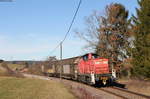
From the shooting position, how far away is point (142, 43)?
30.4 metres

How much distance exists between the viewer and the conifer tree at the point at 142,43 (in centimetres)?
2889

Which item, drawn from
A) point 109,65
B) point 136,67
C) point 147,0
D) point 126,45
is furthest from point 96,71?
point 126,45

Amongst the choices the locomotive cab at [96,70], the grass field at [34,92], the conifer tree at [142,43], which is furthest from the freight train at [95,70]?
the conifer tree at [142,43]

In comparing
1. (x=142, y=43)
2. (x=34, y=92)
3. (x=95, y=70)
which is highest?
(x=142, y=43)

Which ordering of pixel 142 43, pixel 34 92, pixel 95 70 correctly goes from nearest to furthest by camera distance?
pixel 34 92 → pixel 95 70 → pixel 142 43

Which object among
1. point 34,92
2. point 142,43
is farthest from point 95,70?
point 34,92

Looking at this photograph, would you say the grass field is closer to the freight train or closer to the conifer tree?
the freight train

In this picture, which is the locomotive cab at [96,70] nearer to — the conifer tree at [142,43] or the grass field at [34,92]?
the grass field at [34,92]

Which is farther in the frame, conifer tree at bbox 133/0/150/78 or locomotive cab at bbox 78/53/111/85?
conifer tree at bbox 133/0/150/78

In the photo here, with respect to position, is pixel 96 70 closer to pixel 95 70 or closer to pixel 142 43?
pixel 95 70

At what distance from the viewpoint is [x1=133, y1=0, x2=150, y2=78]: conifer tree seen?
28889 mm

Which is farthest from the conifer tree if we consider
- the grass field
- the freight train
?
the grass field

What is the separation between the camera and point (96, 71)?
27.4m

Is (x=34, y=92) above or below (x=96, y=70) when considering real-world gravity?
below
